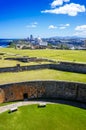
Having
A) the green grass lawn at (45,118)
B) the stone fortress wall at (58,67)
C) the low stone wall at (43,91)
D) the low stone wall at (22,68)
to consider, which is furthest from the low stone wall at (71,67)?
the green grass lawn at (45,118)

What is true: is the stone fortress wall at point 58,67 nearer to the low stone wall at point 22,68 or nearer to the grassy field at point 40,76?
the low stone wall at point 22,68

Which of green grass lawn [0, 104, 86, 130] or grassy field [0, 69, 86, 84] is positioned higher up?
grassy field [0, 69, 86, 84]

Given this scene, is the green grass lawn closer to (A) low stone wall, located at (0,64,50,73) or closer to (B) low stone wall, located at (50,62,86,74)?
(A) low stone wall, located at (0,64,50,73)

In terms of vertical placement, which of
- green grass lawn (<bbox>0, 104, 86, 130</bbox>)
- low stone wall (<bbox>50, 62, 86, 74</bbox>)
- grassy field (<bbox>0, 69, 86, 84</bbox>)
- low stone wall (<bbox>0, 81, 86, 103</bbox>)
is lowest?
green grass lawn (<bbox>0, 104, 86, 130</bbox>)

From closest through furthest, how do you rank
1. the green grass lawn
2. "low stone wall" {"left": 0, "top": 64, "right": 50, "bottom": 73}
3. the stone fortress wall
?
the green grass lawn
"low stone wall" {"left": 0, "top": 64, "right": 50, "bottom": 73}
the stone fortress wall

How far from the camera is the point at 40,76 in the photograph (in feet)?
93.6

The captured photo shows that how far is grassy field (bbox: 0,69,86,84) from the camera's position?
26.8 m

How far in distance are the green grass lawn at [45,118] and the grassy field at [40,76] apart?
4.76 meters

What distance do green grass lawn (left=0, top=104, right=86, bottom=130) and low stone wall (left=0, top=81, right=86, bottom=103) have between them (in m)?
2.40

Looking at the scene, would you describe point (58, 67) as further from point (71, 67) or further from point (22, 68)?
point (22, 68)

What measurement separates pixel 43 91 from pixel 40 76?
293 centimetres

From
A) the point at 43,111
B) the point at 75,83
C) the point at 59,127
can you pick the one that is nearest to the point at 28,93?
the point at 43,111

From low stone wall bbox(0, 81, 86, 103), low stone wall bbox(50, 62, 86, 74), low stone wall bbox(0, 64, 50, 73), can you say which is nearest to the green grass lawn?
low stone wall bbox(0, 81, 86, 103)

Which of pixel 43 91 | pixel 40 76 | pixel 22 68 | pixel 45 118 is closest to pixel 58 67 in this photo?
pixel 40 76
